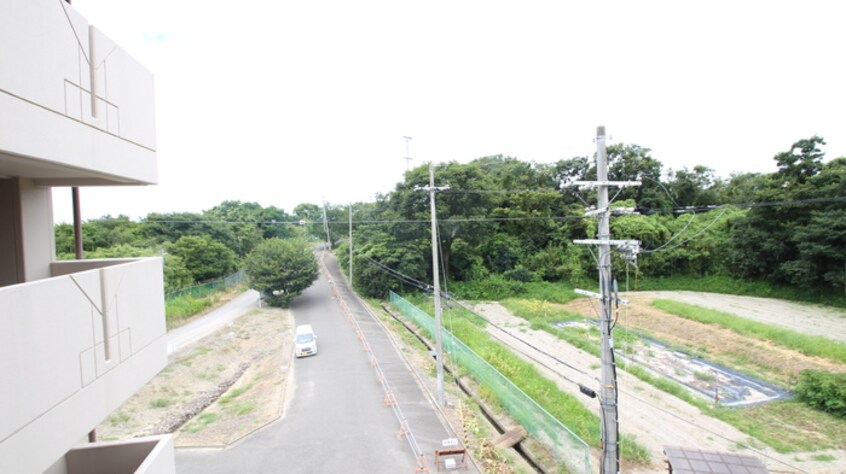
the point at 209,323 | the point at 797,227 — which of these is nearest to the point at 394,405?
the point at 209,323

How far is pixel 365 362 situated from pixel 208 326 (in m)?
10.5

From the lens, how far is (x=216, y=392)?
49.7ft

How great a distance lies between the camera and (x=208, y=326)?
2211cm

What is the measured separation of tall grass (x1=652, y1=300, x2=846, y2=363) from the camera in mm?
18078

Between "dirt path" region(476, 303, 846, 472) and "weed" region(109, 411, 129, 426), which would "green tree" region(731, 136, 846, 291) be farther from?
"weed" region(109, 411, 129, 426)

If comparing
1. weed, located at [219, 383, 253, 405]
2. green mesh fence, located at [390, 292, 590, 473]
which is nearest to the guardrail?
green mesh fence, located at [390, 292, 590, 473]

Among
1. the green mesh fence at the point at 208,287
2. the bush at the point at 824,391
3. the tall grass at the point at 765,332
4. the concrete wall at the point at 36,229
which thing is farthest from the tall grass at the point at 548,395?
the green mesh fence at the point at 208,287

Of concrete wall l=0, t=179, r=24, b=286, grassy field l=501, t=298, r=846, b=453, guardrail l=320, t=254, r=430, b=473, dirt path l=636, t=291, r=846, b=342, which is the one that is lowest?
grassy field l=501, t=298, r=846, b=453

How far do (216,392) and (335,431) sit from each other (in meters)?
6.46

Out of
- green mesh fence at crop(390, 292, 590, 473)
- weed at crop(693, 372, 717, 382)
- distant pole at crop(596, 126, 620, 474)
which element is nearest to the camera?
distant pole at crop(596, 126, 620, 474)

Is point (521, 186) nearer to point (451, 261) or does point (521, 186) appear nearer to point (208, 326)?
point (451, 261)

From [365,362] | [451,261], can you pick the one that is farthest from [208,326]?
[451,261]

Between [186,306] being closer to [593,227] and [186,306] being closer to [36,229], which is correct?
[36,229]

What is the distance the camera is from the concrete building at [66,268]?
106 inches
